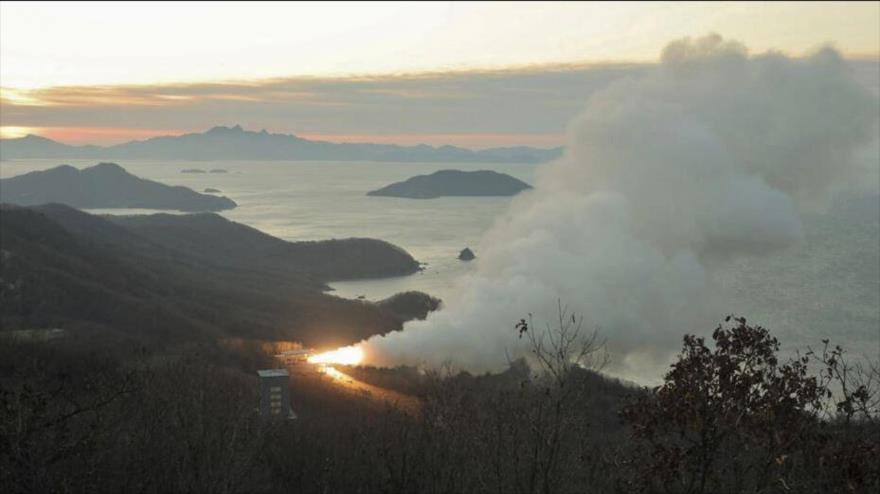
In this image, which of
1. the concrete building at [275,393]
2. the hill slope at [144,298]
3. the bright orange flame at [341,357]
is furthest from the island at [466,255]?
the concrete building at [275,393]

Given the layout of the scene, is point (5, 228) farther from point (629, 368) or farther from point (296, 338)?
point (629, 368)

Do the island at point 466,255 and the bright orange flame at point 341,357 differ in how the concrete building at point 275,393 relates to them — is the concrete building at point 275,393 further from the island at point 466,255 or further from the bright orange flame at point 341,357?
the island at point 466,255

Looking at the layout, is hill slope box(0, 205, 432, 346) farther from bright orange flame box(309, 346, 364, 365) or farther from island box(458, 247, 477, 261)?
island box(458, 247, 477, 261)

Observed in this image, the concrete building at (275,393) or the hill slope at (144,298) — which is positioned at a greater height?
the concrete building at (275,393)

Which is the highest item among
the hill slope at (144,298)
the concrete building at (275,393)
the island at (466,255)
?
the concrete building at (275,393)

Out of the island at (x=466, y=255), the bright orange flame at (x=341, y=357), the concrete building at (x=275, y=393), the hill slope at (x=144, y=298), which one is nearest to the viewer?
the concrete building at (x=275, y=393)

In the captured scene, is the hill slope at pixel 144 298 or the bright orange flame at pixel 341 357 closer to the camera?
the bright orange flame at pixel 341 357

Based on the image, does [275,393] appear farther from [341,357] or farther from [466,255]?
[466,255]

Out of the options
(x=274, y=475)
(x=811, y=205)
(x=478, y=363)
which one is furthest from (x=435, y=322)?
(x=811, y=205)
